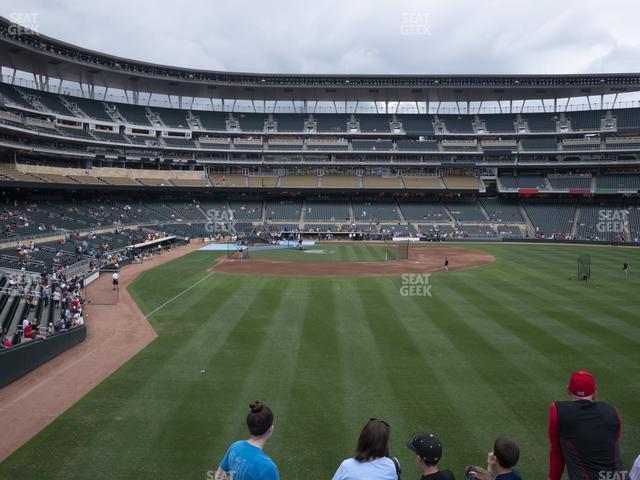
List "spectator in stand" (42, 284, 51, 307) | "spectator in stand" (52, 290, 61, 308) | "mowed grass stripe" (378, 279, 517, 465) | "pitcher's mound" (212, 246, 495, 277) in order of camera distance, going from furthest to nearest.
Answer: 1. "pitcher's mound" (212, 246, 495, 277)
2. "spectator in stand" (52, 290, 61, 308)
3. "spectator in stand" (42, 284, 51, 307)
4. "mowed grass stripe" (378, 279, 517, 465)

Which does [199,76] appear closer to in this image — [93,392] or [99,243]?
[99,243]

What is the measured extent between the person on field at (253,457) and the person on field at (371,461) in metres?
0.68

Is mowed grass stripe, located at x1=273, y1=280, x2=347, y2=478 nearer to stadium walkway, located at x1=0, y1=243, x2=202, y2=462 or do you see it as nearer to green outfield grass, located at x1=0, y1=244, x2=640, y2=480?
green outfield grass, located at x1=0, y1=244, x2=640, y2=480

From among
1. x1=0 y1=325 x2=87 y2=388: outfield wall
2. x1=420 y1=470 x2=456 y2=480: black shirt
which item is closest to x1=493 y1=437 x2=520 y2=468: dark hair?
x1=420 y1=470 x2=456 y2=480: black shirt

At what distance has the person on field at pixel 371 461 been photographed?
13.1 feet

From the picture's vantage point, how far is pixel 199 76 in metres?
72.8

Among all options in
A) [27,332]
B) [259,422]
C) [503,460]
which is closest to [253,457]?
[259,422]

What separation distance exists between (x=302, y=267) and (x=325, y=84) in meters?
46.7

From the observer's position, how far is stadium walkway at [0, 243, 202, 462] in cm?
1150

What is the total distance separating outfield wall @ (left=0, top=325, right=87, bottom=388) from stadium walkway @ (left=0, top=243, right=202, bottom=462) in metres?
0.25

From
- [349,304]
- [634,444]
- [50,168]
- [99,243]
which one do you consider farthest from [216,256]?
[634,444]

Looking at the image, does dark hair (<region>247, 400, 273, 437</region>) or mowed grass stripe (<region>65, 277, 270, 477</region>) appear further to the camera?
mowed grass stripe (<region>65, 277, 270, 477</region>)

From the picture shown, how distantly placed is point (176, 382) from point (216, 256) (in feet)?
108

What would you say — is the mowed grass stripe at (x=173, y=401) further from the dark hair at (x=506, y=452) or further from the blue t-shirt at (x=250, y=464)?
the dark hair at (x=506, y=452)
